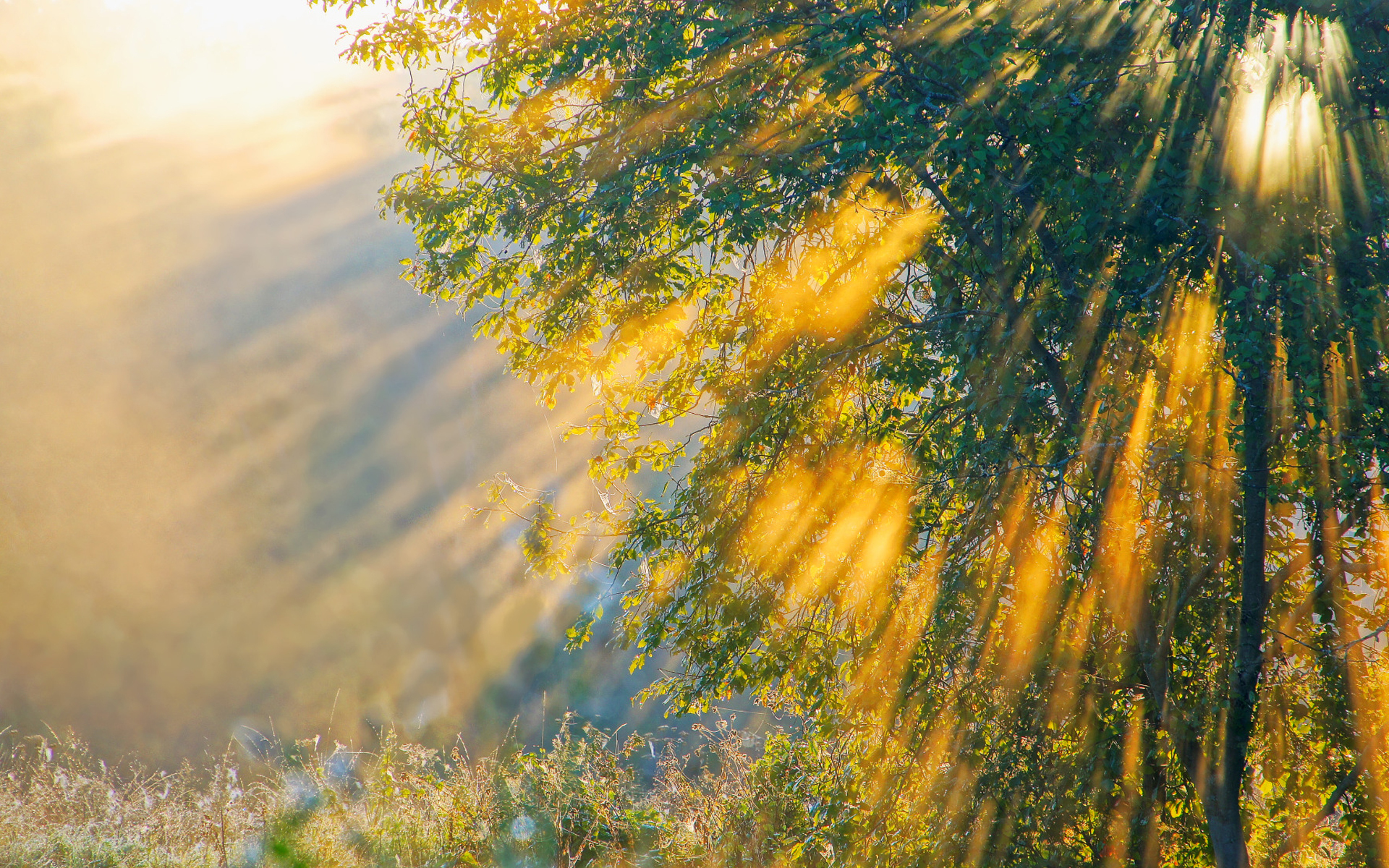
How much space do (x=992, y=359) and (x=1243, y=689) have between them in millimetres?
1623

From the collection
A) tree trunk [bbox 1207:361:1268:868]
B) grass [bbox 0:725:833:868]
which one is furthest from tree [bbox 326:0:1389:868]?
grass [bbox 0:725:833:868]

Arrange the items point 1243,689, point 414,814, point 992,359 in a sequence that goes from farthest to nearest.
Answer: point 414,814 < point 992,359 < point 1243,689

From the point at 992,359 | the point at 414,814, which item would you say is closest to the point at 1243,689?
the point at 992,359

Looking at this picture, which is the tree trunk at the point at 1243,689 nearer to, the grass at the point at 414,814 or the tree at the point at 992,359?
the tree at the point at 992,359

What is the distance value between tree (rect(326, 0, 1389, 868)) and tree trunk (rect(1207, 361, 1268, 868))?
19 millimetres

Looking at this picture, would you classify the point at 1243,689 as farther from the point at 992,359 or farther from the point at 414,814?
the point at 414,814

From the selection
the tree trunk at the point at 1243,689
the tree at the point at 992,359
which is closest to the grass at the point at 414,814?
the tree at the point at 992,359

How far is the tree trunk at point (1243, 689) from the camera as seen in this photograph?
3.22 m

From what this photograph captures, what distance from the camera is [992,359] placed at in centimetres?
356

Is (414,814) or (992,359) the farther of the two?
(414,814)

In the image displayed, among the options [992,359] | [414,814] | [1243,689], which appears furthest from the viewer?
[414,814]

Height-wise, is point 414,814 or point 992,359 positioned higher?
point 992,359

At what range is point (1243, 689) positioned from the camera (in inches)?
127

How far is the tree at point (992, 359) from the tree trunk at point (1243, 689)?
0.02m
